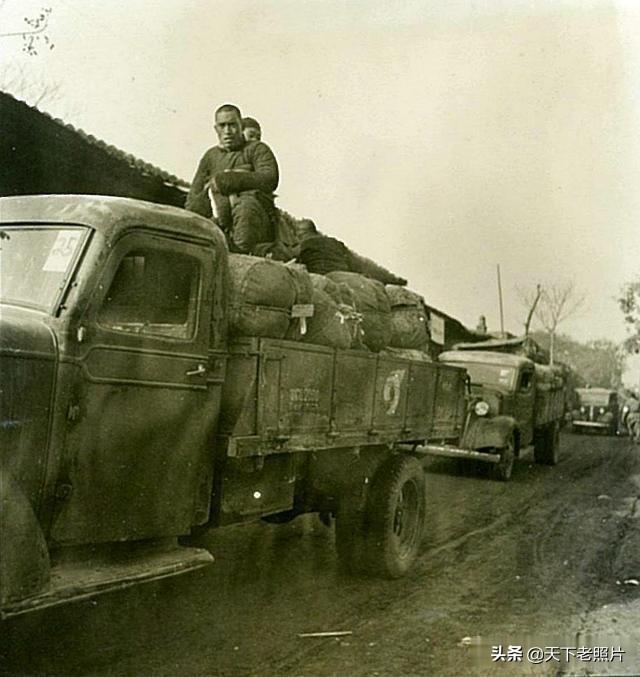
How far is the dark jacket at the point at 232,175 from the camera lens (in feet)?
16.0

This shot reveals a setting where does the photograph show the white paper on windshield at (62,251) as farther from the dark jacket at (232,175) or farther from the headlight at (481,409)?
the headlight at (481,409)

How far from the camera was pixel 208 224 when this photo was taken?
3.63m

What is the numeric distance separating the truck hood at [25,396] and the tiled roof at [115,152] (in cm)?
278

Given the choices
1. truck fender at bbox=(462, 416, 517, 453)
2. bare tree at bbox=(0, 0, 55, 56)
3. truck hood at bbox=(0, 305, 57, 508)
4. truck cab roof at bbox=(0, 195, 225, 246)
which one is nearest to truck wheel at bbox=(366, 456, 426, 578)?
truck cab roof at bbox=(0, 195, 225, 246)

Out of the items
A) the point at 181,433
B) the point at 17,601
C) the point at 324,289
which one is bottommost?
the point at 17,601

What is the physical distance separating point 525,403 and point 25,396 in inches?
380

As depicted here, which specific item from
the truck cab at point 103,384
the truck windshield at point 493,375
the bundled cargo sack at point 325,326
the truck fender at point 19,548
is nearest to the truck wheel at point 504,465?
the truck windshield at point 493,375

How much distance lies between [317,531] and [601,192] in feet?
10.6

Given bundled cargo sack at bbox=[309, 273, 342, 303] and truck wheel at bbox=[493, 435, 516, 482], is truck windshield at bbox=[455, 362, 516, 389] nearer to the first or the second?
truck wheel at bbox=[493, 435, 516, 482]

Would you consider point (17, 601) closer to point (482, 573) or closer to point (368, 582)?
point (368, 582)

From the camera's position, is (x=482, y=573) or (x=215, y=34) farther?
(x=482, y=573)

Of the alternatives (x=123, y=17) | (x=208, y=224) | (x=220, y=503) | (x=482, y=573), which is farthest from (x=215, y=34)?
(x=482, y=573)

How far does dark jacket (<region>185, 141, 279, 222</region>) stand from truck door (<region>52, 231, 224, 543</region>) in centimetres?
143

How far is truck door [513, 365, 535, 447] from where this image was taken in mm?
11307
